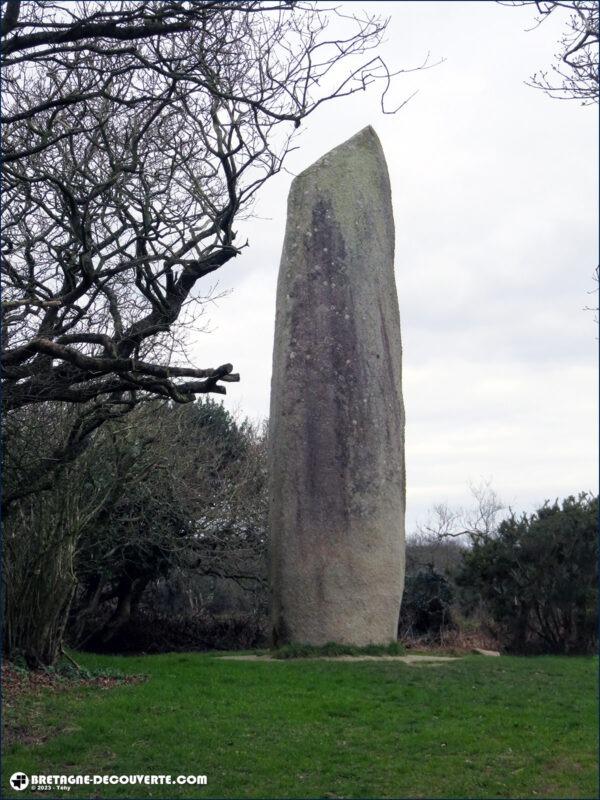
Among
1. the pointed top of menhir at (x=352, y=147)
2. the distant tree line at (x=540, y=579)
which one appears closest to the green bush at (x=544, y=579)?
the distant tree line at (x=540, y=579)

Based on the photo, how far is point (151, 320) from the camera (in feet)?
33.3

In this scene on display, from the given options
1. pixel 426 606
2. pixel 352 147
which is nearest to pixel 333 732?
pixel 352 147

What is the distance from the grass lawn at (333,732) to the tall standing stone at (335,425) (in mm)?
1318

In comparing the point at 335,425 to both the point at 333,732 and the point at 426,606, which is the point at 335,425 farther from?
the point at 426,606

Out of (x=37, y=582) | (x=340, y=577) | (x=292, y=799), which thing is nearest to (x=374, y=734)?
(x=292, y=799)

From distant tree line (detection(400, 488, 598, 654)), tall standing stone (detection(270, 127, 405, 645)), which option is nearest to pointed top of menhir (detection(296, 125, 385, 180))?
tall standing stone (detection(270, 127, 405, 645))

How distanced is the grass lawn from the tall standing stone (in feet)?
4.32

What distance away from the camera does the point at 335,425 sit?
39.9 ft

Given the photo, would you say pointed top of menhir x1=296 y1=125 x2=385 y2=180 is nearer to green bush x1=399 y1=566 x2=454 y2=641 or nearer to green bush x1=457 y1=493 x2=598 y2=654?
green bush x1=457 y1=493 x2=598 y2=654

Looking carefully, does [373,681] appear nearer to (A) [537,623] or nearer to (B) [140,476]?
(A) [537,623]

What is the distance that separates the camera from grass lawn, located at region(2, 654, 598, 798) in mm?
6379

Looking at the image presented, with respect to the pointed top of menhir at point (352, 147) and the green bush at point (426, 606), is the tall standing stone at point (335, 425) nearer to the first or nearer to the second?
the pointed top of menhir at point (352, 147)

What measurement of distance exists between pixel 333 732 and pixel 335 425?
16.0 ft

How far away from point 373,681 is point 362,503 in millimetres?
2613
